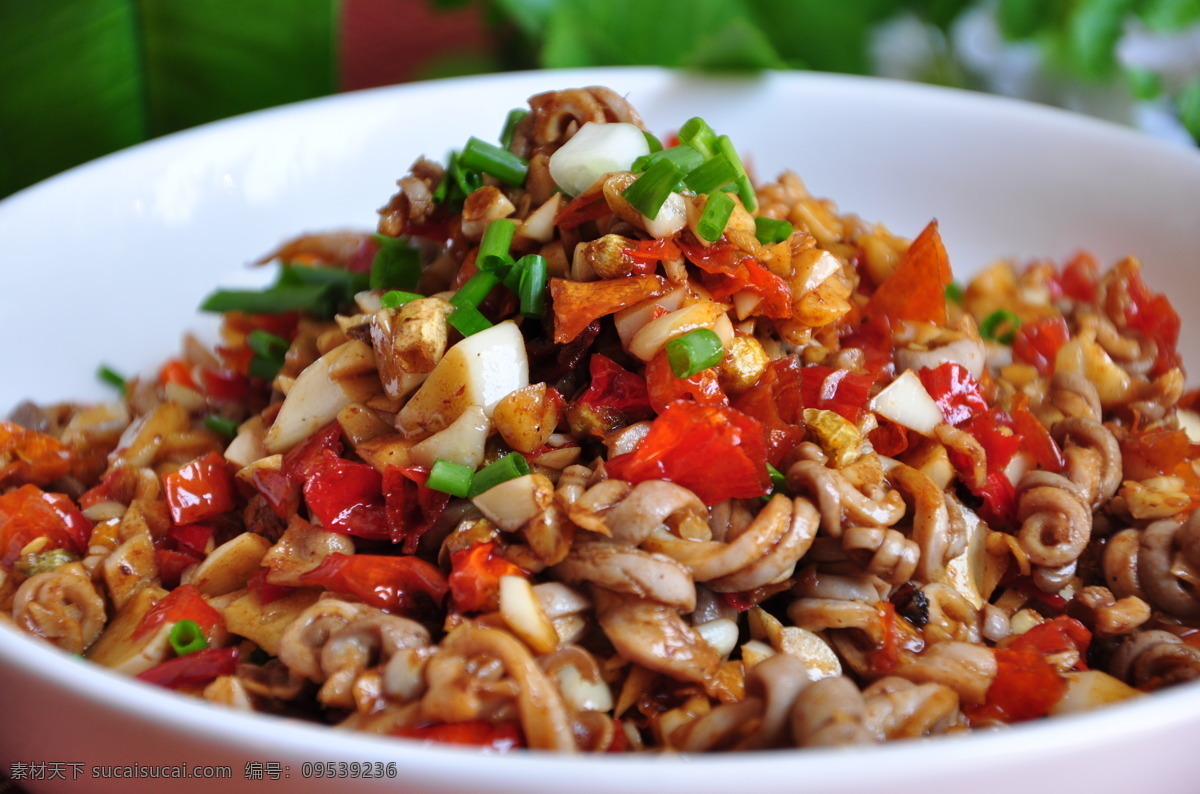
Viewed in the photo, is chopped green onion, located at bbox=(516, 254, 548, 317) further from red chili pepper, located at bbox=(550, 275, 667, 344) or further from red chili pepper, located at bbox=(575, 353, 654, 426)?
red chili pepper, located at bbox=(575, 353, 654, 426)

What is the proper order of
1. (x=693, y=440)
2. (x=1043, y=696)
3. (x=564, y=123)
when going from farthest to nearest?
(x=564, y=123), (x=693, y=440), (x=1043, y=696)

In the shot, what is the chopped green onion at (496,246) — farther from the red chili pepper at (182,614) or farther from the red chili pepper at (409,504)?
the red chili pepper at (182,614)

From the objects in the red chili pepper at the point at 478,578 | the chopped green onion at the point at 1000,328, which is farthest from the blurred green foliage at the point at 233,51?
the red chili pepper at the point at 478,578

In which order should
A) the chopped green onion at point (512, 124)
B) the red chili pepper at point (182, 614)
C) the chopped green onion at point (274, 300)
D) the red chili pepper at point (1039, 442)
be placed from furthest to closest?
the chopped green onion at point (274, 300)
the chopped green onion at point (512, 124)
the red chili pepper at point (1039, 442)
the red chili pepper at point (182, 614)

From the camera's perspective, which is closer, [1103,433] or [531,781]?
[531,781]

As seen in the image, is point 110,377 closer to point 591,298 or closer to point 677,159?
point 591,298

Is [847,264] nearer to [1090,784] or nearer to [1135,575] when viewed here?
[1135,575]

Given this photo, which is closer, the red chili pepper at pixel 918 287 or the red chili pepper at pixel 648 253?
the red chili pepper at pixel 648 253

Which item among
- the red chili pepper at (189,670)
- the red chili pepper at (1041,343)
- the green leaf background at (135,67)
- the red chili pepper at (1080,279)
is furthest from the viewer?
the green leaf background at (135,67)

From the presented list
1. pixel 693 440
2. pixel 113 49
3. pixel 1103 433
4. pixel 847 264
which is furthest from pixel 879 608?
pixel 113 49
